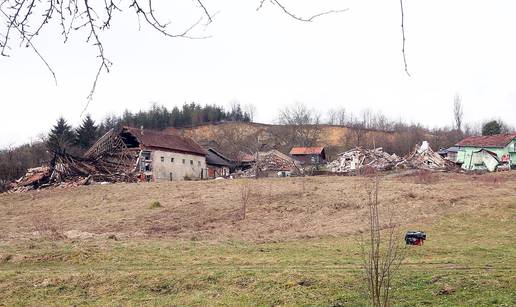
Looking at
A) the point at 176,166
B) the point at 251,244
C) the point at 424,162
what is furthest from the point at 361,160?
the point at 251,244

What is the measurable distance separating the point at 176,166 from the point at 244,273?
133 feet

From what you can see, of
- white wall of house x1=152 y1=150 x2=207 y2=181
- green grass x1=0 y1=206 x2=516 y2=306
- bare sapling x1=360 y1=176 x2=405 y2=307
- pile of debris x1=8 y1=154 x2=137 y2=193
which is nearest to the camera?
bare sapling x1=360 y1=176 x2=405 y2=307

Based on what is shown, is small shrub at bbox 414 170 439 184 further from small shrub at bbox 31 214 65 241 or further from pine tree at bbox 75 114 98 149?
pine tree at bbox 75 114 98 149

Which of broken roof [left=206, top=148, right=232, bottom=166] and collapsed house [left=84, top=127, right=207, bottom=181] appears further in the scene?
broken roof [left=206, top=148, right=232, bottom=166]

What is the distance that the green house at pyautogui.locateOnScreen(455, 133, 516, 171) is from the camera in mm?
A: 51306

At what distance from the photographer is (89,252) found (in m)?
17.9

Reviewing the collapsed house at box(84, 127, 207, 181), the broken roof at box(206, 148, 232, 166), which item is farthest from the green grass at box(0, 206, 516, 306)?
the broken roof at box(206, 148, 232, 166)

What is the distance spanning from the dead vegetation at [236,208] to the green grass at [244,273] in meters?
3.07

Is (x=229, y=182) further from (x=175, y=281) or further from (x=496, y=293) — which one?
(x=496, y=293)

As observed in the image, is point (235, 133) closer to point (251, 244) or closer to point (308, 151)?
point (308, 151)

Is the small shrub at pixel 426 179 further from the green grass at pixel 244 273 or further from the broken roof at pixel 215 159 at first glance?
the broken roof at pixel 215 159

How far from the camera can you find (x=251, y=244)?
20.2 meters

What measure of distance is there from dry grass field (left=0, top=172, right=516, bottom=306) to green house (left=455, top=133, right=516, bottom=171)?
613 inches

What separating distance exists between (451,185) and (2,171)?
4191 centimetres
